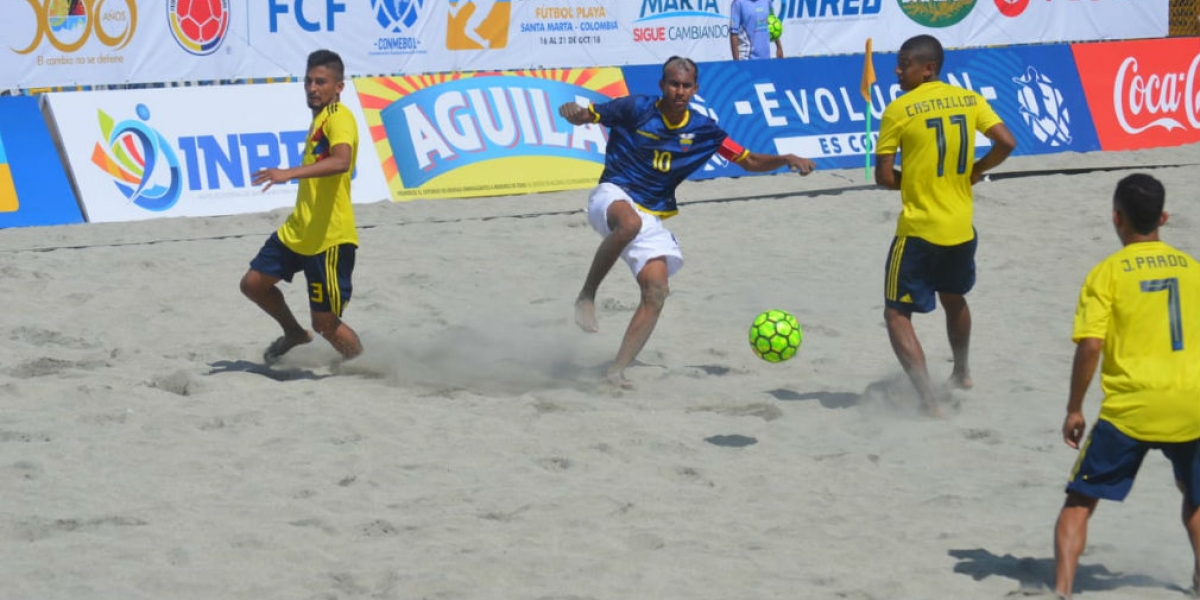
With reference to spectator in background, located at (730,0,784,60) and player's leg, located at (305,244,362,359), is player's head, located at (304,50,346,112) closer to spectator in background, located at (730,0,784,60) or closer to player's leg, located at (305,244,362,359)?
player's leg, located at (305,244,362,359)

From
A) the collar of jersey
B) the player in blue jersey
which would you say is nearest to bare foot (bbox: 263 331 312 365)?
the player in blue jersey

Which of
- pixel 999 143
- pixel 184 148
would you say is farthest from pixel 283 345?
pixel 184 148

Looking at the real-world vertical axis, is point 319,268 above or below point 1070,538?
above

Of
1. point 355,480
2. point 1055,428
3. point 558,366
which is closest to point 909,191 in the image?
point 1055,428

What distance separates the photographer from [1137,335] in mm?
4348

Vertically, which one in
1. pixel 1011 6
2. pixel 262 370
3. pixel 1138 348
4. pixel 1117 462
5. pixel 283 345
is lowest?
pixel 262 370

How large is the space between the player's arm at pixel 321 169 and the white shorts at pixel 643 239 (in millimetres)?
1323

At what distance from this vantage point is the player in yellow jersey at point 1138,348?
430 cm

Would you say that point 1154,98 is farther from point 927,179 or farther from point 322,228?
point 322,228

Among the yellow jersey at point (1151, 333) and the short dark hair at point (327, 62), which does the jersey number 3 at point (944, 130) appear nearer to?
the yellow jersey at point (1151, 333)

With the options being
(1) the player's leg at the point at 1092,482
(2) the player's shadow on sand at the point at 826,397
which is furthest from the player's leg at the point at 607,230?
(1) the player's leg at the point at 1092,482

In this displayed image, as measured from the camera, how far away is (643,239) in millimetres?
7543

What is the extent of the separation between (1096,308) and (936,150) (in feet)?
8.07

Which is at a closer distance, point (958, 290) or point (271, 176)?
point (271, 176)
